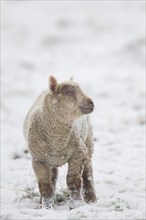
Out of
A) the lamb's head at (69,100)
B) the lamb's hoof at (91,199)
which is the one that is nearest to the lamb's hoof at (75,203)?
the lamb's hoof at (91,199)

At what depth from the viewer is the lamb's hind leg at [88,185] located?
6.03 m

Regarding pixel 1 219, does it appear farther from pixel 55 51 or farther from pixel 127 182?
pixel 55 51

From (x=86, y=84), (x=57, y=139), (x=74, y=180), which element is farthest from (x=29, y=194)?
(x=86, y=84)

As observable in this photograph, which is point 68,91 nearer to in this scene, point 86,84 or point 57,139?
point 57,139

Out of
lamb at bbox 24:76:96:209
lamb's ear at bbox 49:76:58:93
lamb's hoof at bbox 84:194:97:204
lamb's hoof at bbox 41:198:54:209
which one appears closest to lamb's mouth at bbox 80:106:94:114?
Result: lamb at bbox 24:76:96:209

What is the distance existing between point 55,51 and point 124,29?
3.32 meters

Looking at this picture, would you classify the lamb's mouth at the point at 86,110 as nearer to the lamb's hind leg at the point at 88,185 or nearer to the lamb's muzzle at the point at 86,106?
the lamb's muzzle at the point at 86,106

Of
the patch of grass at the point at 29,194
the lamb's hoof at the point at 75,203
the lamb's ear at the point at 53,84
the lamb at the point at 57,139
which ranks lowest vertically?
the lamb's hoof at the point at 75,203

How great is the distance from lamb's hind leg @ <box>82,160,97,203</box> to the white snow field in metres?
0.18

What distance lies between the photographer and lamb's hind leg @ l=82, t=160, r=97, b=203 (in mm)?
6031

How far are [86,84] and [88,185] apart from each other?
7.55 meters

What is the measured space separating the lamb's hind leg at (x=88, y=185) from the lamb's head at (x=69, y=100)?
92 cm

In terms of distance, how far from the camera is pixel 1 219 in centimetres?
490

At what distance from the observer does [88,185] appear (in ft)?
20.0
